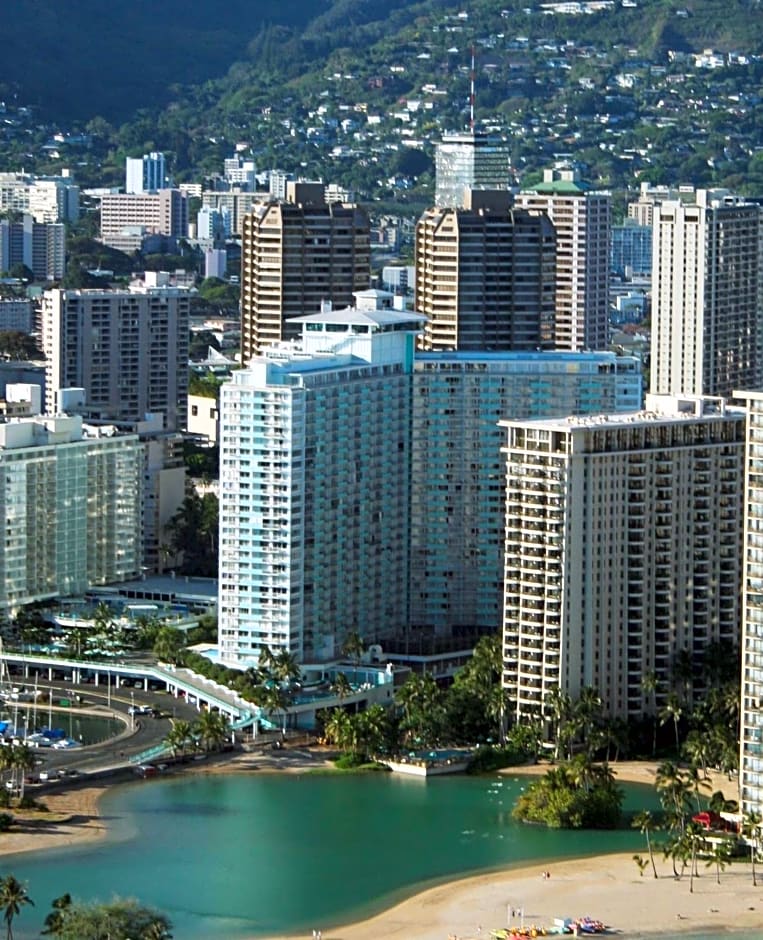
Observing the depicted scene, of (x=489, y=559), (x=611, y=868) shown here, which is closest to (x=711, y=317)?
(x=489, y=559)

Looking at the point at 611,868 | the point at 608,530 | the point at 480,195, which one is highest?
Answer: the point at 480,195

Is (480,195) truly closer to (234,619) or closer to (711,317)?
(711,317)

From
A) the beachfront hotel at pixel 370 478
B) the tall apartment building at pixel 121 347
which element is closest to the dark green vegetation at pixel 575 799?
the beachfront hotel at pixel 370 478

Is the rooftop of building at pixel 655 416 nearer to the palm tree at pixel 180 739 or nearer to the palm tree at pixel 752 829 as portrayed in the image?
the palm tree at pixel 180 739

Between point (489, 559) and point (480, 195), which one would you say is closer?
point (489, 559)

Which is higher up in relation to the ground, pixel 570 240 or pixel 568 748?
pixel 570 240
